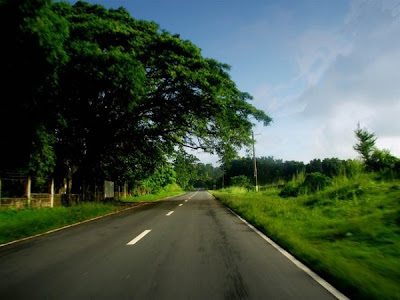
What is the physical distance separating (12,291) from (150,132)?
2025cm

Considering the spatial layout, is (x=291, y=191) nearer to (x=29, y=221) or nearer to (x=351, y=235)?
(x=351, y=235)

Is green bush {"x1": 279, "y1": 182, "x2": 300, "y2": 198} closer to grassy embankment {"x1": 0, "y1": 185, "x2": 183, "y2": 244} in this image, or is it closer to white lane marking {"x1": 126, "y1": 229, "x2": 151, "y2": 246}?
grassy embankment {"x1": 0, "y1": 185, "x2": 183, "y2": 244}

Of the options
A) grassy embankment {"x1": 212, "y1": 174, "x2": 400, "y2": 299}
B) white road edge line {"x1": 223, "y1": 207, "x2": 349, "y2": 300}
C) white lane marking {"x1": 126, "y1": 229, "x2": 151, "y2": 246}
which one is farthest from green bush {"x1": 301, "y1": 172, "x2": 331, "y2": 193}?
white lane marking {"x1": 126, "y1": 229, "x2": 151, "y2": 246}

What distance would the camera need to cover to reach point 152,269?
5.20 m

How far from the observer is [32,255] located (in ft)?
21.4

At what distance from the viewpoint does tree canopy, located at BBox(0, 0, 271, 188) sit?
34.9 ft

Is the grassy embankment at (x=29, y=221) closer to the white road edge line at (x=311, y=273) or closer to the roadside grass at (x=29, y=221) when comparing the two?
the roadside grass at (x=29, y=221)

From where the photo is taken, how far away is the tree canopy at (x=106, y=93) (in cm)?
1064

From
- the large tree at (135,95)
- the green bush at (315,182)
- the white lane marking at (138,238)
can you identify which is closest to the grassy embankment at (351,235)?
the white lane marking at (138,238)

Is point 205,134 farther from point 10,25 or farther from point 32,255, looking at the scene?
point 32,255

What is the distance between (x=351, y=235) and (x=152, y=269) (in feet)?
17.3

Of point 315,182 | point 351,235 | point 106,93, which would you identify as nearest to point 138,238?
point 351,235

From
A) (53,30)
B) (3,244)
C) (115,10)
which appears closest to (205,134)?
(115,10)

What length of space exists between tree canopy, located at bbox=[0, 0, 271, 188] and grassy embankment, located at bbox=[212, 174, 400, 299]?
904 centimetres
